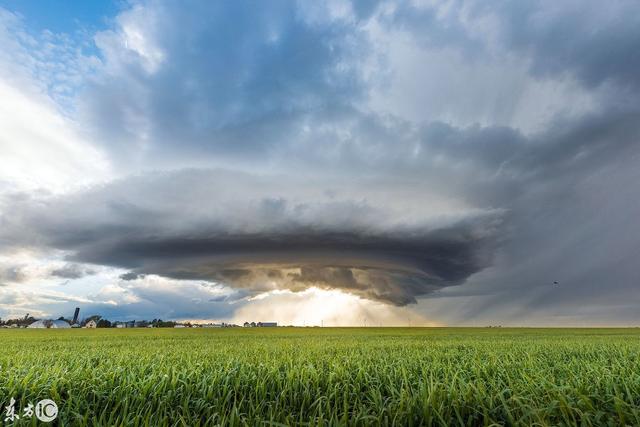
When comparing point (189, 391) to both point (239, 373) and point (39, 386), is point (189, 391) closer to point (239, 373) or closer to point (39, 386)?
point (239, 373)

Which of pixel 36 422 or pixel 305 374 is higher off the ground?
pixel 305 374

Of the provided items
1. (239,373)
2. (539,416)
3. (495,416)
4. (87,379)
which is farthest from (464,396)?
(87,379)

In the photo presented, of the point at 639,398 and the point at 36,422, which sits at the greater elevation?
the point at 639,398

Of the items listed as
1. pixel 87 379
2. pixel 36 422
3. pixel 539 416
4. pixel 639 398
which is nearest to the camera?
pixel 539 416

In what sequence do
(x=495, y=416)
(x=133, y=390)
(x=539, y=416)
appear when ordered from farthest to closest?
(x=133, y=390) < (x=495, y=416) < (x=539, y=416)

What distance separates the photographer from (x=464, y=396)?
16.5 ft

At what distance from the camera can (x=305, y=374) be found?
7066 millimetres

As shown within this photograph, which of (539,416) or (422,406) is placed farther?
(422,406)

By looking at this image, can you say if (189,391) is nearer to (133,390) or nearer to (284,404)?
(133,390)

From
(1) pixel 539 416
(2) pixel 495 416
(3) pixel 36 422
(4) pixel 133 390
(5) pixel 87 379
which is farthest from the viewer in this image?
(5) pixel 87 379

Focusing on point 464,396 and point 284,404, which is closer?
point 464,396

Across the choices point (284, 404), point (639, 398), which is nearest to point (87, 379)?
point (284, 404)

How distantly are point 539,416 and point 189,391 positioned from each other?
5.05 m

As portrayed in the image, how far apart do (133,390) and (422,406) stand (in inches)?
179
